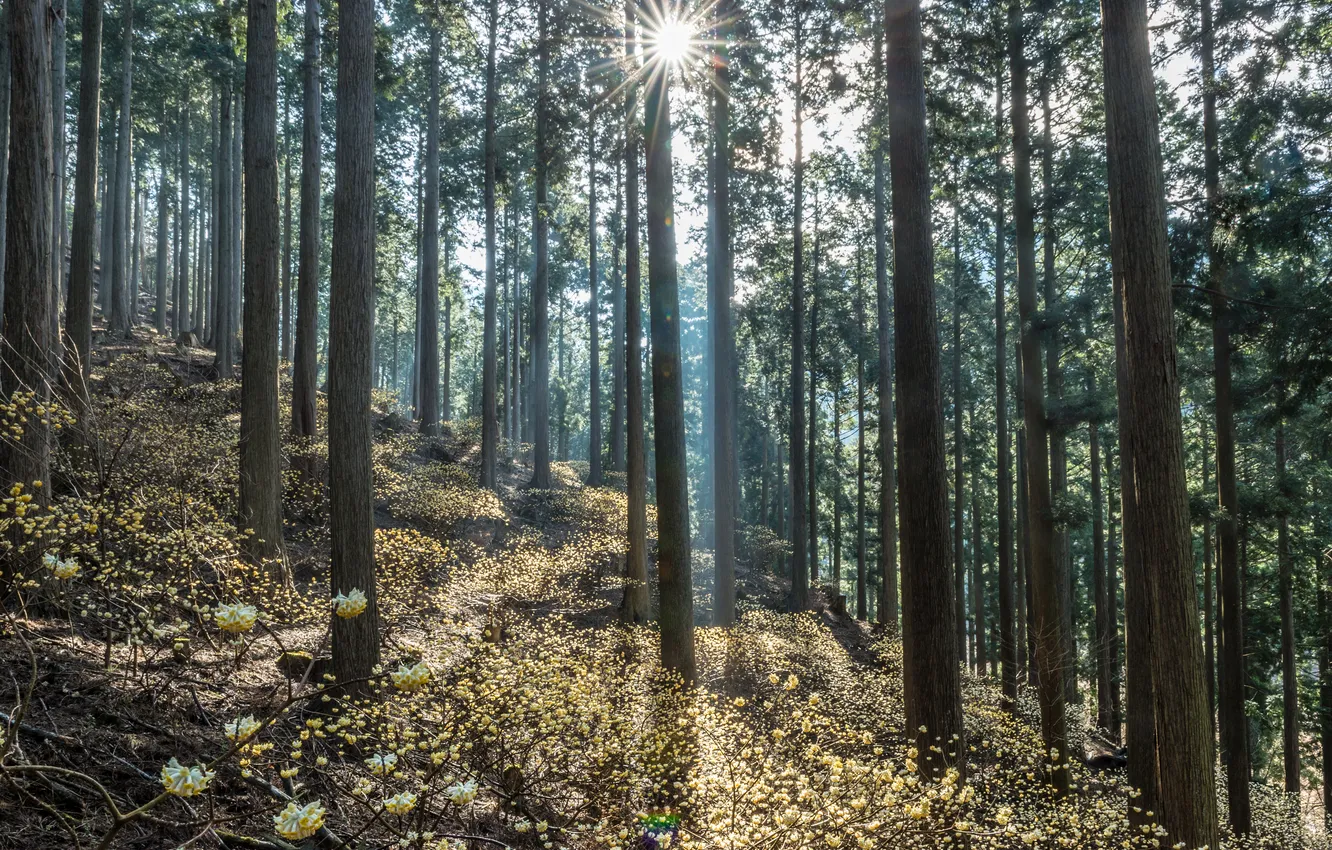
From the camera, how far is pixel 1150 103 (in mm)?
4367

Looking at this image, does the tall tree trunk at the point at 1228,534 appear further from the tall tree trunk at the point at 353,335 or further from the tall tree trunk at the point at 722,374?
the tall tree trunk at the point at 353,335

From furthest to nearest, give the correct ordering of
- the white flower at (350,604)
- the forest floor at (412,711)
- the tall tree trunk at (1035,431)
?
the tall tree trunk at (1035,431), the forest floor at (412,711), the white flower at (350,604)

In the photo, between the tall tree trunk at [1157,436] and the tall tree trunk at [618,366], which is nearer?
the tall tree trunk at [1157,436]

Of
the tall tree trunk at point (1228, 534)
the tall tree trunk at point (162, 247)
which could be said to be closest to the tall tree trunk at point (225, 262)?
the tall tree trunk at point (162, 247)

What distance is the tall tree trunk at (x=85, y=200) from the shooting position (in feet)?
25.5

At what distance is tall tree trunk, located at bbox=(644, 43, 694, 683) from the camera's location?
6.73 meters

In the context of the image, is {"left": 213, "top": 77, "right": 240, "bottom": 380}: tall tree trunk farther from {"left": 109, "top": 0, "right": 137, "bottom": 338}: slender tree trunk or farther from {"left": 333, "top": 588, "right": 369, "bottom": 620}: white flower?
{"left": 333, "top": 588, "right": 369, "bottom": 620}: white flower

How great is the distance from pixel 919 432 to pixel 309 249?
9892 millimetres

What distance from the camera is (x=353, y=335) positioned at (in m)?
5.43

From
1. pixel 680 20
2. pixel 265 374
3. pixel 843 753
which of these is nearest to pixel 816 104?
pixel 680 20

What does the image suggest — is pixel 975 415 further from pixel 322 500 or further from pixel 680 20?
pixel 322 500

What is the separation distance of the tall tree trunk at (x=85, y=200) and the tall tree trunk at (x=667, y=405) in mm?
6615

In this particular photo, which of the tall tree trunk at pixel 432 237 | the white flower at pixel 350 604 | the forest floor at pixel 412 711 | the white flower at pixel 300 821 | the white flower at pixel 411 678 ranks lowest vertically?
the forest floor at pixel 412 711

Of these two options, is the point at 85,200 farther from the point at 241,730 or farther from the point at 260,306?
the point at 241,730
